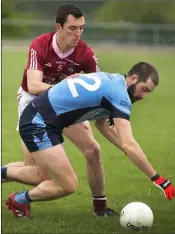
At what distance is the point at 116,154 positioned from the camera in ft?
40.9

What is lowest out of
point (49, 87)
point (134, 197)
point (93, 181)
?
point (134, 197)

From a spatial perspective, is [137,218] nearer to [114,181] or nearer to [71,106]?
[71,106]

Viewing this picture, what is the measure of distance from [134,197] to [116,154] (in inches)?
142

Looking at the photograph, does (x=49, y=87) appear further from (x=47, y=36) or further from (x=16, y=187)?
(x=16, y=187)

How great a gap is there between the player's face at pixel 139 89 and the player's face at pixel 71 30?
4.04ft

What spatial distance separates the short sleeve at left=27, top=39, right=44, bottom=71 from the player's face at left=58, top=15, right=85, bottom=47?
1.01ft

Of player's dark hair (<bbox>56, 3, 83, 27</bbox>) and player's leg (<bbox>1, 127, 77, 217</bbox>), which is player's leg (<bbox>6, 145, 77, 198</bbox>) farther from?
player's dark hair (<bbox>56, 3, 83, 27</bbox>)

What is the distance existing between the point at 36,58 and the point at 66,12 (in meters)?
0.66

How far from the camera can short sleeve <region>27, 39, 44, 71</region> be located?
7.71m

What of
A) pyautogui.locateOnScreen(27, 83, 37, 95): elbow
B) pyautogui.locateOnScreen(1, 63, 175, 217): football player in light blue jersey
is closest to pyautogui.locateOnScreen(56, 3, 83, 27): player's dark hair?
pyautogui.locateOnScreen(27, 83, 37, 95): elbow

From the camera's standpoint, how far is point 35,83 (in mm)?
7586

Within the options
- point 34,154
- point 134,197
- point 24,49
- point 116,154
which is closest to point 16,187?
point 134,197

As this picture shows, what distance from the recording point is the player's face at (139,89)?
6684 mm

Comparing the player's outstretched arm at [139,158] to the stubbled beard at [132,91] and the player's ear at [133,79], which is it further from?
the player's ear at [133,79]
